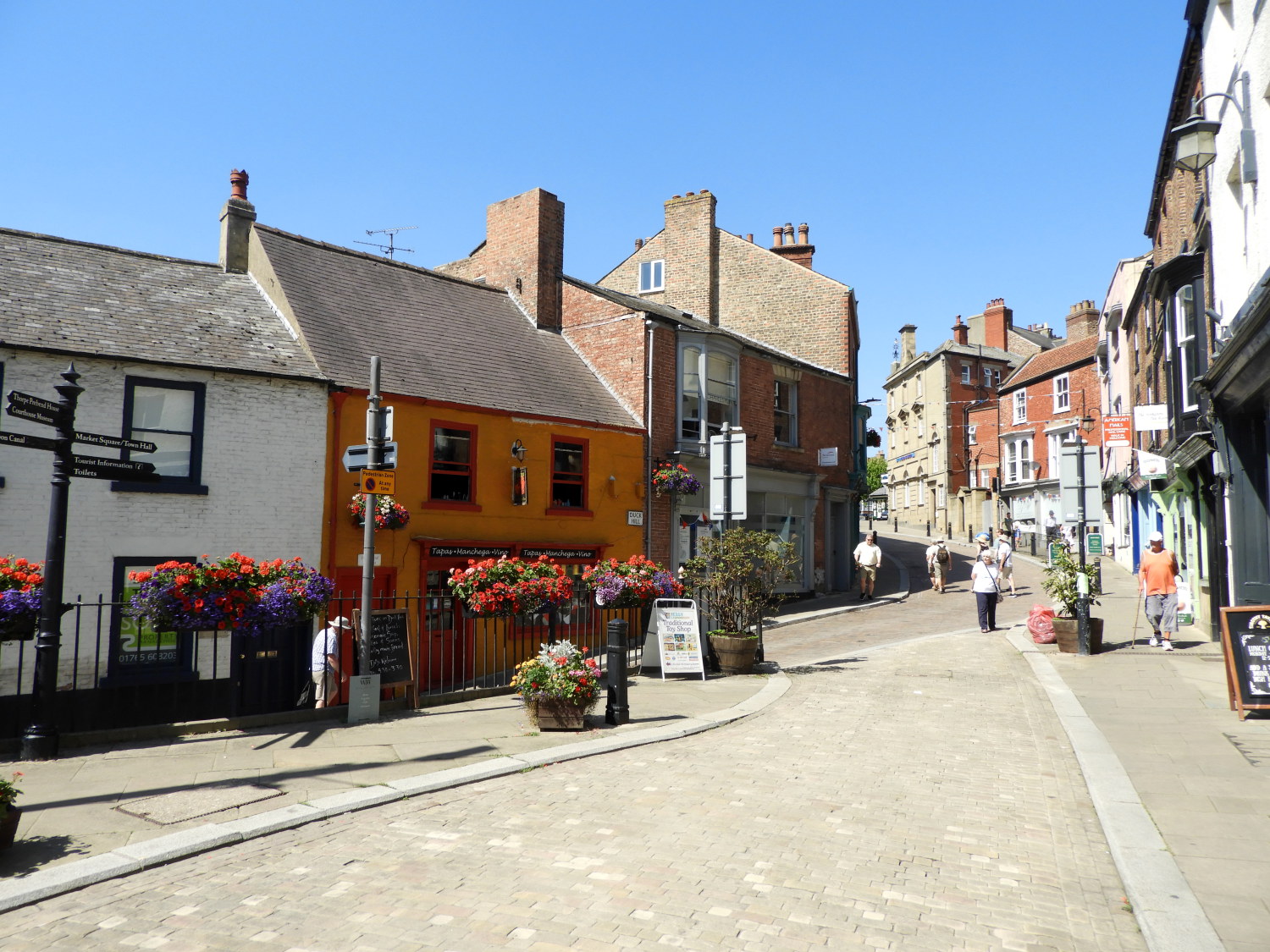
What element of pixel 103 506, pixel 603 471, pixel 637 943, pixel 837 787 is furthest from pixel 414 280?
pixel 637 943

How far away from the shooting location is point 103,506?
13.1 metres

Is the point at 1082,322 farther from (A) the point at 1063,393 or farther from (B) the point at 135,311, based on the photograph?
(B) the point at 135,311

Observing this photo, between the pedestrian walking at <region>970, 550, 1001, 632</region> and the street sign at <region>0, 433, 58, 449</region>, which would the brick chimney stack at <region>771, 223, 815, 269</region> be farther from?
the street sign at <region>0, 433, 58, 449</region>

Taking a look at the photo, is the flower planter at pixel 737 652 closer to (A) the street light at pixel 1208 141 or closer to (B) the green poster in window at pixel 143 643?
(B) the green poster in window at pixel 143 643

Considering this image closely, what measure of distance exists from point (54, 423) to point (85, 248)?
10.1 meters

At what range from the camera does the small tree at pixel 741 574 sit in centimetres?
1332

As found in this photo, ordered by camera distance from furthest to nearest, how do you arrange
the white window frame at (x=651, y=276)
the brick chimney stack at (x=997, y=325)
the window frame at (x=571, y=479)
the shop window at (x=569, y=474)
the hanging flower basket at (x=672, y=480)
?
the brick chimney stack at (x=997, y=325) < the white window frame at (x=651, y=276) < the hanging flower basket at (x=672, y=480) < the shop window at (x=569, y=474) < the window frame at (x=571, y=479)

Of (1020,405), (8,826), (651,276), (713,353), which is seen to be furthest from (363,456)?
(1020,405)

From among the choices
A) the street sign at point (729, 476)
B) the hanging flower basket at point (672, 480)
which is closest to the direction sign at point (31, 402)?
the street sign at point (729, 476)

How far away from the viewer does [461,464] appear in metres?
16.9

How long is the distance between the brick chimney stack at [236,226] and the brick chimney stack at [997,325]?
174ft

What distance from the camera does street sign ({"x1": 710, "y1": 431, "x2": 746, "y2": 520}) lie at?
13.1 meters

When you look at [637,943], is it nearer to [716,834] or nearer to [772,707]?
[716,834]

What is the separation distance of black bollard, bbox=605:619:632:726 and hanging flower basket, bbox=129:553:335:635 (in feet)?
10.8
